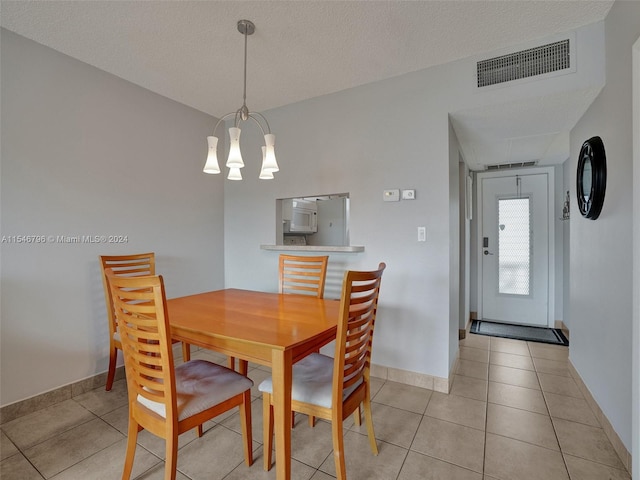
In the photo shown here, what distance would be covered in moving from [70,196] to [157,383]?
1.81 metres

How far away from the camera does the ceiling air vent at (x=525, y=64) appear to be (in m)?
1.94

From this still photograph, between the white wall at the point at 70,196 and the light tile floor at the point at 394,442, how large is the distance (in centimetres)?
47

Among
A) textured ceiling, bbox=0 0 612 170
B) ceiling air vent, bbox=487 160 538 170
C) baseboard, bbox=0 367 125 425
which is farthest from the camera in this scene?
ceiling air vent, bbox=487 160 538 170

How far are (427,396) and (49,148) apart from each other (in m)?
3.26

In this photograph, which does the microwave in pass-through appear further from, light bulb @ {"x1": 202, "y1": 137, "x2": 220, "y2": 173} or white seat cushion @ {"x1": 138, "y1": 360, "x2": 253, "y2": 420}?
white seat cushion @ {"x1": 138, "y1": 360, "x2": 253, "y2": 420}

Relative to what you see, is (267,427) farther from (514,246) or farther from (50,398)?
(514,246)

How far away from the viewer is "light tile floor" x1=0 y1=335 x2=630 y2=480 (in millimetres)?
1504

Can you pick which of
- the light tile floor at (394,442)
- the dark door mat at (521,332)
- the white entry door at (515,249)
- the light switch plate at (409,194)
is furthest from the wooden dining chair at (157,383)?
the white entry door at (515,249)

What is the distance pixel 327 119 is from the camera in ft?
9.17

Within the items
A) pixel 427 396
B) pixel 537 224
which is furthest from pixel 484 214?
pixel 427 396

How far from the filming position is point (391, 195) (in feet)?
8.12

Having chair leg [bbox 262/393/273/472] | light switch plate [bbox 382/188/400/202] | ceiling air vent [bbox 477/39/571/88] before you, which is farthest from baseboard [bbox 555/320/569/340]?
chair leg [bbox 262/393/273/472]

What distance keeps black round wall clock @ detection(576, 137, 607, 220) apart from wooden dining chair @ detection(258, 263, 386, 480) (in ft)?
5.13

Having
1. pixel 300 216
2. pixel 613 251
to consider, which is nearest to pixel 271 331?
pixel 300 216
